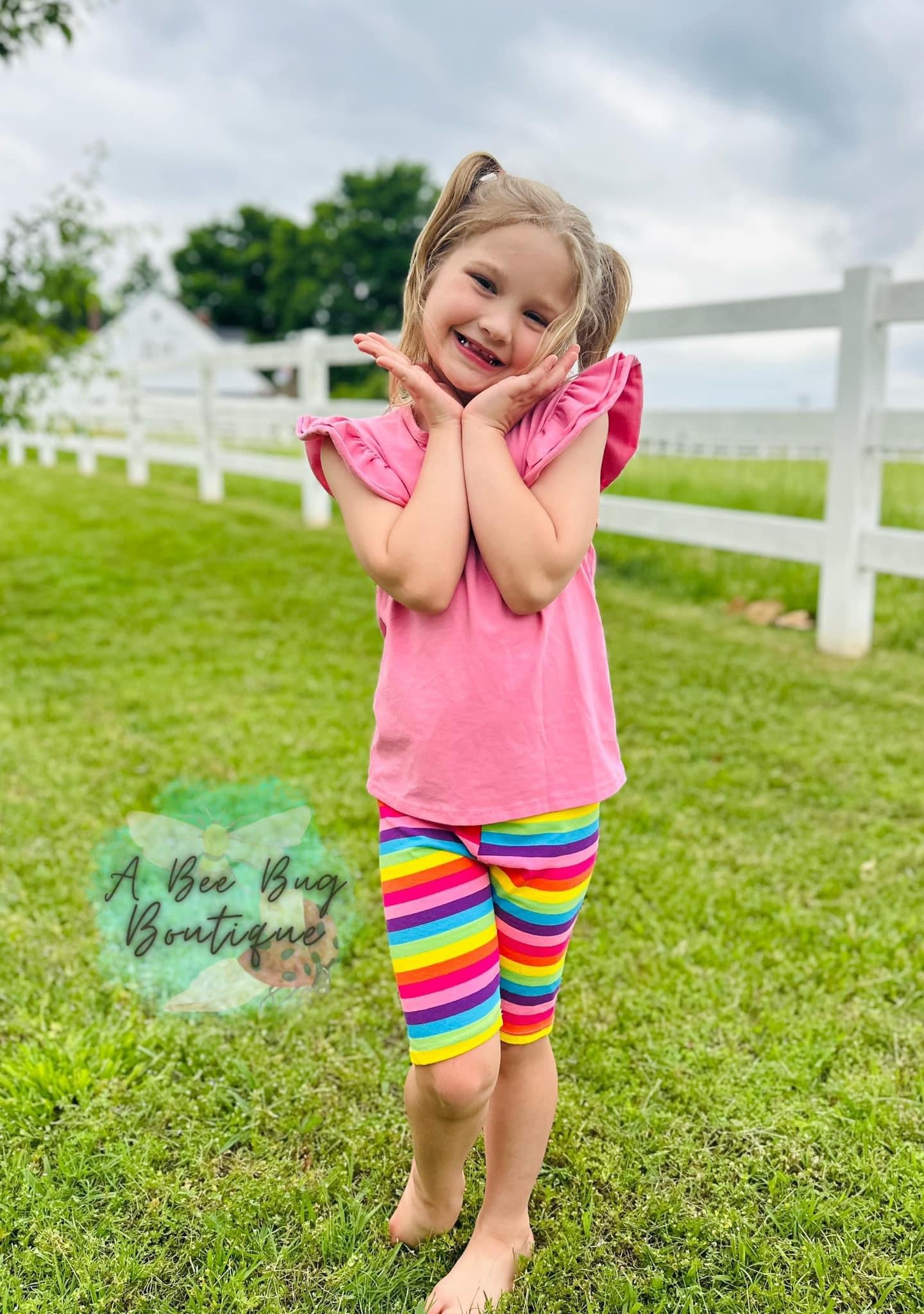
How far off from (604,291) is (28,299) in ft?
15.6

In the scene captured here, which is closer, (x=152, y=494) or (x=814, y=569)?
(x=814, y=569)

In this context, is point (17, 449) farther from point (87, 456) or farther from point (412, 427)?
point (412, 427)

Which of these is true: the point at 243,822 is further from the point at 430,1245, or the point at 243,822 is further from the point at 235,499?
the point at 235,499

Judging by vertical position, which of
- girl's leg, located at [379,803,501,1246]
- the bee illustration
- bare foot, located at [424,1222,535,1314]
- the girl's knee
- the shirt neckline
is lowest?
bare foot, located at [424,1222,535,1314]

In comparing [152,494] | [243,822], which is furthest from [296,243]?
[243,822]

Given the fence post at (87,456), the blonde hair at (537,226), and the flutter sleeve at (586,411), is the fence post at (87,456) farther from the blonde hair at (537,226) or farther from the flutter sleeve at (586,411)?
the flutter sleeve at (586,411)

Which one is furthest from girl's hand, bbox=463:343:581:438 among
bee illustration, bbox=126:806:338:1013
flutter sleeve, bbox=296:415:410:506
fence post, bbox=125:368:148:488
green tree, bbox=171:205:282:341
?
green tree, bbox=171:205:282:341

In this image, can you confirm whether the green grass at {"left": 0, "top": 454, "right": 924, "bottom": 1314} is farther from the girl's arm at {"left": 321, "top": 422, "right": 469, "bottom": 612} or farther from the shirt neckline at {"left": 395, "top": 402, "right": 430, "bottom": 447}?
the shirt neckline at {"left": 395, "top": 402, "right": 430, "bottom": 447}

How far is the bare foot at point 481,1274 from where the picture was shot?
4.89 feet

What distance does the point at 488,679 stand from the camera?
1.38m

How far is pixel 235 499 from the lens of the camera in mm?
10617

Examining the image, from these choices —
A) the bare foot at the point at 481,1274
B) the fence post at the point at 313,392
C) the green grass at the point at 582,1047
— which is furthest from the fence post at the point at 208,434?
the bare foot at the point at 481,1274

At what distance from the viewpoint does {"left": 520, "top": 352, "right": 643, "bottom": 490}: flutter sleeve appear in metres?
1.39

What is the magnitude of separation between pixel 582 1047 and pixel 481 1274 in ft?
1.96
